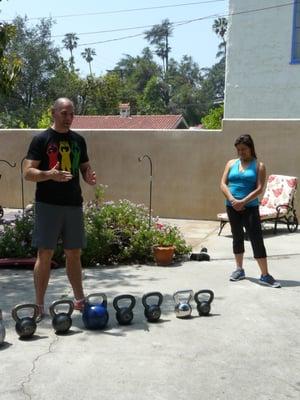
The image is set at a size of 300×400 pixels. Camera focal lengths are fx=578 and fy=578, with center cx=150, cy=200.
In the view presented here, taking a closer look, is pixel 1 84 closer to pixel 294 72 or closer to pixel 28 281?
pixel 28 281

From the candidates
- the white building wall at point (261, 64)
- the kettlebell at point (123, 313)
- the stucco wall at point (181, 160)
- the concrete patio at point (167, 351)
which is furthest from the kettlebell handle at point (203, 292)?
the white building wall at point (261, 64)

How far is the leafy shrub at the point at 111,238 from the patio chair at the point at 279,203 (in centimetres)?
223

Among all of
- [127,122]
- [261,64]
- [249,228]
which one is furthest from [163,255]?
[127,122]

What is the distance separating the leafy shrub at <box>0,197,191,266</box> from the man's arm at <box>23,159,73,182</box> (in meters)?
2.72

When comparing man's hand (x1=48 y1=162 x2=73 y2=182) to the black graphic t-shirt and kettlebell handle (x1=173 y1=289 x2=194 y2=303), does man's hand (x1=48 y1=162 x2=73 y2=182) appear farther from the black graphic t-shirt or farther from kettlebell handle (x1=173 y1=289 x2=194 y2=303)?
kettlebell handle (x1=173 y1=289 x2=194 y2=303)

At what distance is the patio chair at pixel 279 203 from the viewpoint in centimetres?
970

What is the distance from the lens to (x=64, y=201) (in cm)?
469

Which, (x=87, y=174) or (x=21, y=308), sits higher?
(x=87, y=174)

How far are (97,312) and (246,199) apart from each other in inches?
92.1

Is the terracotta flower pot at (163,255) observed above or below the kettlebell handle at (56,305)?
below

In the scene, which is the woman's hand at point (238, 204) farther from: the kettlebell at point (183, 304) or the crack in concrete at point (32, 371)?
the crack in concrete at point (32, 371)

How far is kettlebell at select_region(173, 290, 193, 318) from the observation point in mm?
4867

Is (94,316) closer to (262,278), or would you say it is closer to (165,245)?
(262,278)

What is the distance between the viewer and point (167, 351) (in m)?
4.13
